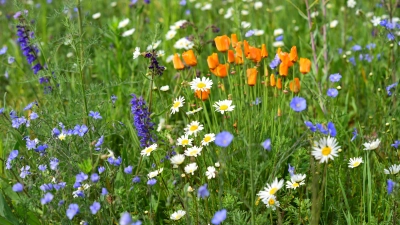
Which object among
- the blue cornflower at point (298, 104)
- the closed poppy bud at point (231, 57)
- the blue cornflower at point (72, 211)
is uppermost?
the closed poppy bud at point (231, 57)

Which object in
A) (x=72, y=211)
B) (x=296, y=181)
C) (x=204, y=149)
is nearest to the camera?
(x=72, y=211)

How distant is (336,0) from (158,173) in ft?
11.4

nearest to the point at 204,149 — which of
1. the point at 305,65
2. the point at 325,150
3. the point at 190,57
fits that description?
the point at 190,57

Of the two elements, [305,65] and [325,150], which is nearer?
[325,150]

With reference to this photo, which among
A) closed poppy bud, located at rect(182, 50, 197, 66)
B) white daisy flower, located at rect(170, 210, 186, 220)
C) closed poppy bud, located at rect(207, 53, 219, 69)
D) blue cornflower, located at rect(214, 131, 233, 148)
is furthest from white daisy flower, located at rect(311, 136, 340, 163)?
closed poppy bud, located at rect(182, 50, 197, 66)

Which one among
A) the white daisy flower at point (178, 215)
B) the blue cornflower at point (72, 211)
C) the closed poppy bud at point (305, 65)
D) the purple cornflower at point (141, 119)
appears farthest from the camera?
the closed poppy bud at point (305, 65)

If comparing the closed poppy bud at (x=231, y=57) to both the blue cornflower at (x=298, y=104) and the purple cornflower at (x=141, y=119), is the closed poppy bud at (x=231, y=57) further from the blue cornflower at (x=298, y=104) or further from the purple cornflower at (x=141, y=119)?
the blue cornflower at (x=298, y=104)

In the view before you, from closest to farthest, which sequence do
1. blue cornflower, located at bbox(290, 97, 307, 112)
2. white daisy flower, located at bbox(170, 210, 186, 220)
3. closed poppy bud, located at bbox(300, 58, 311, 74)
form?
blue cornflower, located at bbox(290, 97, 307, 112), white daisy flower, located at bbox(170, 210, 186, 220), closed poppy bud, located at bbox(300, 58, 311, 74)

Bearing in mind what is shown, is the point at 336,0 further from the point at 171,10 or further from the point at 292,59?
the point at 292,59

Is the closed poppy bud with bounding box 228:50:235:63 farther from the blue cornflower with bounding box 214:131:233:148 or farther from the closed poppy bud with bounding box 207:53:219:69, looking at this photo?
the blue cornflower with bounding box 214:131:233:148

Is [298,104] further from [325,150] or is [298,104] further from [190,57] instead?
[190,57]

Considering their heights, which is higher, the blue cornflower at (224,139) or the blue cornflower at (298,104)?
the blue cornflower at (298,104)

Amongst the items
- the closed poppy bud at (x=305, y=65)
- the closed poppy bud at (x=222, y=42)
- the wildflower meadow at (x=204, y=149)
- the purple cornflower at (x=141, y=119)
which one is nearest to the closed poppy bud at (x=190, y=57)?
the wildflower meadow at (x=204, y=149)

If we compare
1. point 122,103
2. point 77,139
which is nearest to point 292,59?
point 77,139
